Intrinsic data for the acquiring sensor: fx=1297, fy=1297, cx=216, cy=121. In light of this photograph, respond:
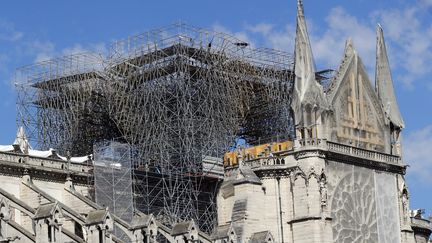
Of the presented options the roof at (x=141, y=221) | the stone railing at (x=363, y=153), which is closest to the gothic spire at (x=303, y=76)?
the stone railing at (x=363, y=153)

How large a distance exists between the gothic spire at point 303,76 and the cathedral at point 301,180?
7 cm

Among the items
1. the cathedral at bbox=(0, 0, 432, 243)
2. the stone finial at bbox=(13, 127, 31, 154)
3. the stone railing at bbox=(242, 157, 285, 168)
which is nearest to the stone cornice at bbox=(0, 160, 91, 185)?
the cathedral at bbox=(0, 0, 432, 243)

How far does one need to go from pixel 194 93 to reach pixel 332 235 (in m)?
14.3

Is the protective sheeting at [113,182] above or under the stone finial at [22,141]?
under

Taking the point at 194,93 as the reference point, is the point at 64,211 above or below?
below

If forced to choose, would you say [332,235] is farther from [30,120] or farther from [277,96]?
[30,120]

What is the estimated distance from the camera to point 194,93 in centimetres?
8931

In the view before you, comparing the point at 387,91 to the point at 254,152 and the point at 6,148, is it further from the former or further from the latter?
the point at 6,148

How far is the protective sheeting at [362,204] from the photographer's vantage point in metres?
84.6

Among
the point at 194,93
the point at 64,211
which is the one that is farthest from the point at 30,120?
the point at 64,211

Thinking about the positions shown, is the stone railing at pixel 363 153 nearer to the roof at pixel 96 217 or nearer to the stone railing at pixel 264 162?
the stone railing at pixel 264 162

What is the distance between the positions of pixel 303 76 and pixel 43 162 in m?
18.5

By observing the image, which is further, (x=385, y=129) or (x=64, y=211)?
(x=385, y=129)

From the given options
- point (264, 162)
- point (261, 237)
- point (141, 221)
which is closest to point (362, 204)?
point (264, 162)
